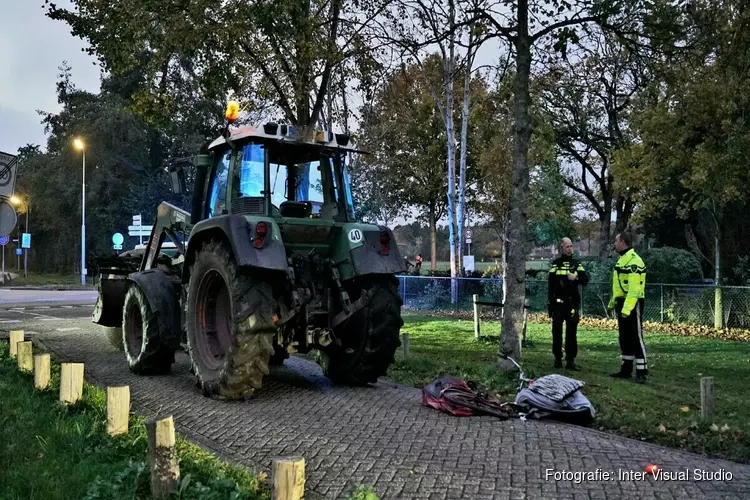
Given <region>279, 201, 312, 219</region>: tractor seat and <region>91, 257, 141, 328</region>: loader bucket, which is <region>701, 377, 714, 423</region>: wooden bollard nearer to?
<region>279, 201, 312, 219</region>: tractor seat

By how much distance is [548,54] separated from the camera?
964 centimetres

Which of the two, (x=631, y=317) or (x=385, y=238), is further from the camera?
(x=631, y=317)

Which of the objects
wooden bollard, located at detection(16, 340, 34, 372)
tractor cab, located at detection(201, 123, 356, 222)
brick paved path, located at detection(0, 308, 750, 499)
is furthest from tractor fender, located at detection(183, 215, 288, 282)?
wooden bollard, located at detection(16, 340, 34, 372)

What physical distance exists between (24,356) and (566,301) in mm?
7699

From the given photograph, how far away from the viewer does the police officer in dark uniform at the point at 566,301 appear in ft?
33.2

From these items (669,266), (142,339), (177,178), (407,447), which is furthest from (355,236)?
(669,266)

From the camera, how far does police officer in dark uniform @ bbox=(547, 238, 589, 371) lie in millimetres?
10109

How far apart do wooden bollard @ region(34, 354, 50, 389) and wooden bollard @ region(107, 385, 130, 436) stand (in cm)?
241

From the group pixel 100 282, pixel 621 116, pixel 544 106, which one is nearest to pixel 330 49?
pixel 100 282

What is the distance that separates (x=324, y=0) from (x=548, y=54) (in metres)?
7.78

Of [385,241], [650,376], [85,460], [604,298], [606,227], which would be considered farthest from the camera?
[606,227]

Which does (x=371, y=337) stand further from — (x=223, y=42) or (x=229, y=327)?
(x=223, y=42)

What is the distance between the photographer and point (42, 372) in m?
7.47

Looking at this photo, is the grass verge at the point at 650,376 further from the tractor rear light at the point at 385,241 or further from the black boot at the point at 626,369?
the tractor rear light at the point at 385,241
